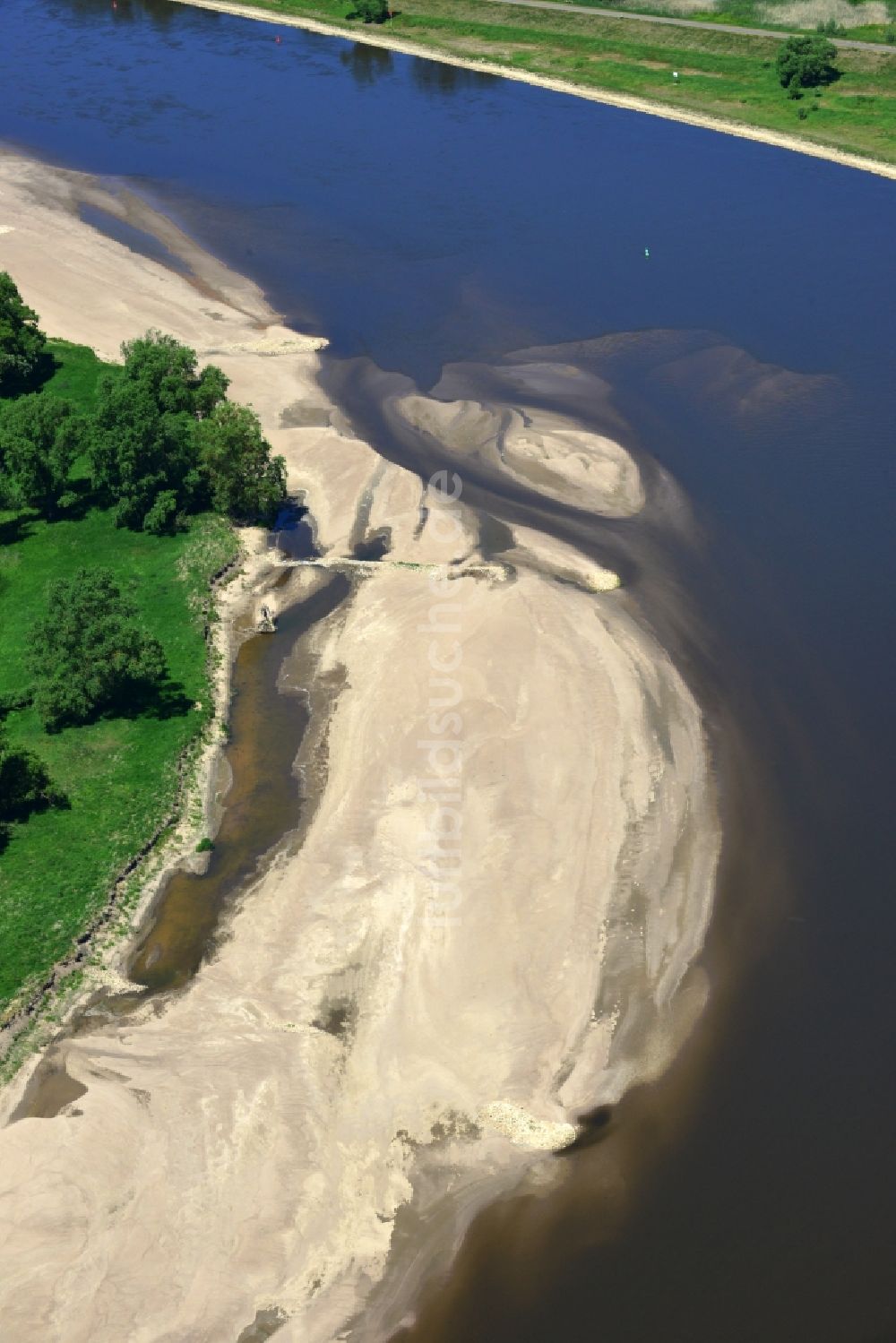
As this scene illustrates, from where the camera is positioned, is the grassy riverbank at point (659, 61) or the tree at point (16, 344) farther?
the grassy riverbank at point (659, 61)

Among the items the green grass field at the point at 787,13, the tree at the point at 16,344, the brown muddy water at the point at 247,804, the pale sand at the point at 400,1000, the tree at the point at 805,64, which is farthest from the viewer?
the green grass field at the point at 787,13

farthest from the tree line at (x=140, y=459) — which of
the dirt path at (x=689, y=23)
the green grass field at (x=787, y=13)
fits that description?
the green grass field at (x=787, y=13)

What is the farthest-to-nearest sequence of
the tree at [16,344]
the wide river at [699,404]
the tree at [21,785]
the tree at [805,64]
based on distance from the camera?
1. the tree at [805,64]
2. the tree at [16,344]
3. the tree at [21,785]
4. the wide river at [699,404]

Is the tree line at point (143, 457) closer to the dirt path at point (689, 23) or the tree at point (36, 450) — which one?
the tree at point (36, 450)

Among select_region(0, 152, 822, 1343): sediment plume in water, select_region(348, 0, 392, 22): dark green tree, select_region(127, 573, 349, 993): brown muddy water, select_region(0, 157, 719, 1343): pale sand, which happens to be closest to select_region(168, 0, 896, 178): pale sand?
select_region(348, 0, 392, 22): dark green tree

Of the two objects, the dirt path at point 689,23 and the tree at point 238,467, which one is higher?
the dirt path at point 689,23

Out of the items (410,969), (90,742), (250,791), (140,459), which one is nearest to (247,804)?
(250,791)

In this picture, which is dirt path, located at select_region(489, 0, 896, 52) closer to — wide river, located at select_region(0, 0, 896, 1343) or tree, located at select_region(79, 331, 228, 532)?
wide river, located at select_region(0, 0, 896, 1343)

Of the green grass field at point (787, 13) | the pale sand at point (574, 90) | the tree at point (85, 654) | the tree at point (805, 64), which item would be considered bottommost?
the tree at point (85, 654)
